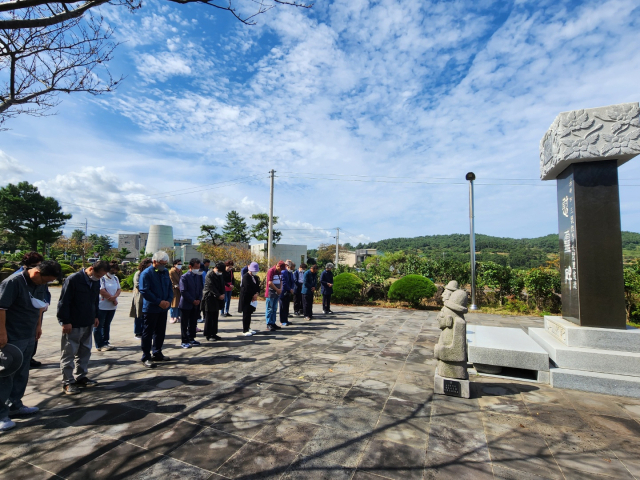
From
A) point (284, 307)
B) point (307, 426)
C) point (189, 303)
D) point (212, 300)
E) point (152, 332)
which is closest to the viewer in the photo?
point (307, 426)

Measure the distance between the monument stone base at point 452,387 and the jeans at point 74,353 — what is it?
4.13 m

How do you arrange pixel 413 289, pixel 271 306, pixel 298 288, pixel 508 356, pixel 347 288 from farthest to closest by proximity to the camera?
pixel 347 288 < pixel 413 289 < pixel 298 288 < pixel 271 306 < pixel 508 356

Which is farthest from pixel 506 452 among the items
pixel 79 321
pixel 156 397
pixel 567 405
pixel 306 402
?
pixel 79 321

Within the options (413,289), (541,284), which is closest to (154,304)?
(413,289)

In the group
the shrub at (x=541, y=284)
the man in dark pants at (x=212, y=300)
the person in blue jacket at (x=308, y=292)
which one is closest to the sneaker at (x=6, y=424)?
the man in dark pants at (x=212, y=300)

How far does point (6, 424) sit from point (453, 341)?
4377 millimetres

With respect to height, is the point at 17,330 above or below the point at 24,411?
above

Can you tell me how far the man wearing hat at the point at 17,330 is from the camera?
2.78 metres

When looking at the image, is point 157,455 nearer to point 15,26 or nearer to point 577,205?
point 15,26

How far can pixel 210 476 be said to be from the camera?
2.21 m

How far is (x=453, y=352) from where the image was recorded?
11.7 feet

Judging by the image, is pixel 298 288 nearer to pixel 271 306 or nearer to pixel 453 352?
pixel 271 306

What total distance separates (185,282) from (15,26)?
12.9ft

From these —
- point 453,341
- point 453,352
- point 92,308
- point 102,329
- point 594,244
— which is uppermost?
point 594,244
